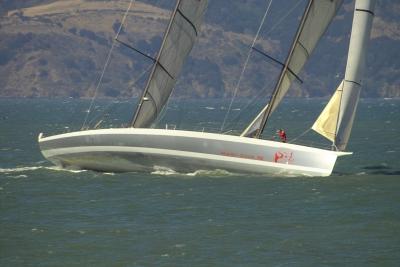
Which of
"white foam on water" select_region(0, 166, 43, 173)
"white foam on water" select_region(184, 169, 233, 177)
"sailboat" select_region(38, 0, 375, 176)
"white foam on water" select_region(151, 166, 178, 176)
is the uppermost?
"sailboat" select_region(38, 0, 375, 176)

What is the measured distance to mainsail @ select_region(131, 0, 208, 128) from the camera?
5422cm

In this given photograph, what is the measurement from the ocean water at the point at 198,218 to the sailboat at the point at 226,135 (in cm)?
82

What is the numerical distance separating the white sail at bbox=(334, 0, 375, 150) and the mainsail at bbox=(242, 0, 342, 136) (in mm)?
1394

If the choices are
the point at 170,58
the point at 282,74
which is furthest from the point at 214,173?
the point at 170,58

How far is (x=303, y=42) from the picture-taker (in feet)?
170

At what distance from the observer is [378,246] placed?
3822 cm

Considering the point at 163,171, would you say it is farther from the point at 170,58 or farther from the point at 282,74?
the point at 282,74

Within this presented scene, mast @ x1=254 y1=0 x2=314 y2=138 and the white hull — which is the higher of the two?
mast @ x1=254 y1=0 x2=314 y2=138

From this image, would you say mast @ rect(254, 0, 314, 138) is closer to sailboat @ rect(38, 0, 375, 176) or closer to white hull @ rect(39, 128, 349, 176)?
sailboat @ rect(38, 0, 375, 176)

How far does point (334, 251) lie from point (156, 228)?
717 centimetres

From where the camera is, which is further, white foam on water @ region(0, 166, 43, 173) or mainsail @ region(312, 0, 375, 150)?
white foam on water @ region(0, 166, 43, 173)

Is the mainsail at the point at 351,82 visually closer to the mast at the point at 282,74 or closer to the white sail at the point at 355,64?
the white sail at the point at 355,64

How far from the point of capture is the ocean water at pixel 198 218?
37219mm

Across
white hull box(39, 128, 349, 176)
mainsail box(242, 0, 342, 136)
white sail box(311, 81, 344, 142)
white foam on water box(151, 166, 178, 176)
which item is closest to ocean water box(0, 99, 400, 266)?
white foam on water box(151, 166, 178, 176)
